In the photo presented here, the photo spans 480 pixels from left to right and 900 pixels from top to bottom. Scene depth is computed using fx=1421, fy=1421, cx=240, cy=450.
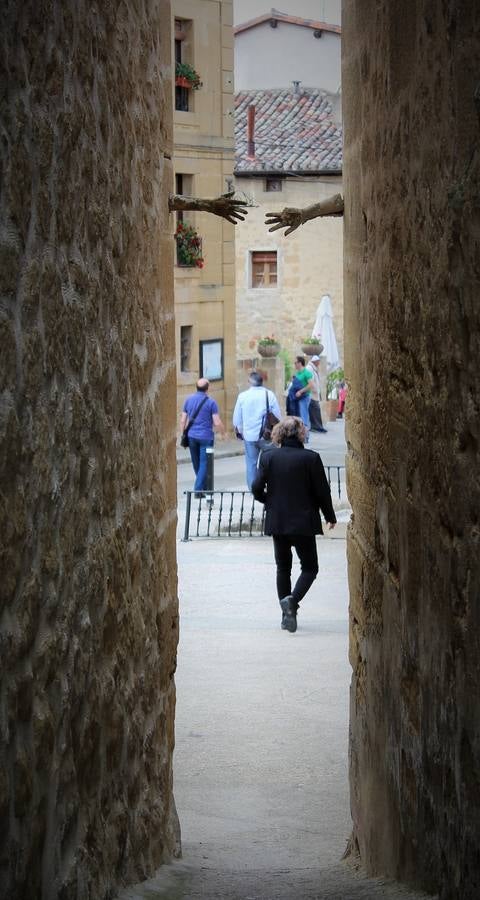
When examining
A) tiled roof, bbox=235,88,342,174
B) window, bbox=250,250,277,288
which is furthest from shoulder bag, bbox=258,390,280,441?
window, bbox=250,250,277,288

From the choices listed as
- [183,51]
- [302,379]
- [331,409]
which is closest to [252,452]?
[302,379]

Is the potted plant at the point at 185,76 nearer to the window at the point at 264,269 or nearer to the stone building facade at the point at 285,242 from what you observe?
the stone building facade at the point at 285,242

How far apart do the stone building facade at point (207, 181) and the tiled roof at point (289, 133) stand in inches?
282

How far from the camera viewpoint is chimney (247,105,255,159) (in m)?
34.2

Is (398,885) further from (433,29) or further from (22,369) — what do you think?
(433,29)

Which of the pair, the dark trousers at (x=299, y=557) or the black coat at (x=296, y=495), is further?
the dark trousers at (x=299, y=557)

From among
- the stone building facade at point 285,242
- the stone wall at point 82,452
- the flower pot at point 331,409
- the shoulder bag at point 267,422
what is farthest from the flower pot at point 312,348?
the stone wall at point 82,452

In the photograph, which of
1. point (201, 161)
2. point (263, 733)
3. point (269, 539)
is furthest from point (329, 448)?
point (263, 733)

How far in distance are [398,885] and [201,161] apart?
71.6 feet

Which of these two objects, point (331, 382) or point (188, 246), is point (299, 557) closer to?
point (188, 246)

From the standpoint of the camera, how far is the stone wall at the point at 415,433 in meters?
3.63

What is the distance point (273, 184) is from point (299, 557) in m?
25.2

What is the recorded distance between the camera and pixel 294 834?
6277 mm

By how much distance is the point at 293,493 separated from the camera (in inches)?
356
